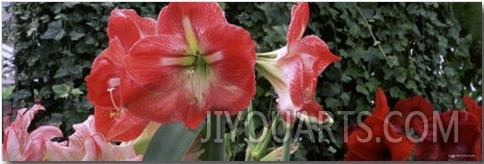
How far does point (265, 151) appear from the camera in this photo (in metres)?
1.10

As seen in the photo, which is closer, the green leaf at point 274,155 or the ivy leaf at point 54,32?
the green leaf at point 274,155

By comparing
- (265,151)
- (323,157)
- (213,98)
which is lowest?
(323,157)

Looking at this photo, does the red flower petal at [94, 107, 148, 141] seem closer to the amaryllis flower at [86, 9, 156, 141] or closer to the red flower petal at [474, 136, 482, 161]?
the amaryllis flower at [86, 9, 156, 141]

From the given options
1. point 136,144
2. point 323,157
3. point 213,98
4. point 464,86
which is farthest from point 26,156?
point 464,86

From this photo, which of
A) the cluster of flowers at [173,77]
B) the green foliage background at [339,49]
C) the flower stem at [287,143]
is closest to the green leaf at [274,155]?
the flower stem at [287,143]

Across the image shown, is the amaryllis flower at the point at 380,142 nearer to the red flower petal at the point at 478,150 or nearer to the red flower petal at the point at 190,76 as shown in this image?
the red flower petal at the point at 478,150

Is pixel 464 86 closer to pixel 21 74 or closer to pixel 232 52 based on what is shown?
pixel 232 52

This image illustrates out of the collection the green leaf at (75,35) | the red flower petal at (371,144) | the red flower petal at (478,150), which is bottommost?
the red flower petal at (478,150)

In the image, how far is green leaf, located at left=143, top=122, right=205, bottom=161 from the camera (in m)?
0.82

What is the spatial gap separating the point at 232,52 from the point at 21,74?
997 mm

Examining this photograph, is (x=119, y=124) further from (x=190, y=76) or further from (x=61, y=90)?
(x=61, y=90)

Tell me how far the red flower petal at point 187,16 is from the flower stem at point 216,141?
0.47 feet

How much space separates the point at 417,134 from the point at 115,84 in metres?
0.80

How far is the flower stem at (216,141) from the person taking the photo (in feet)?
2.53
